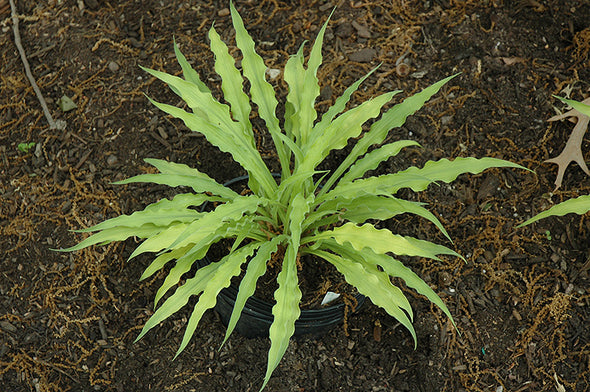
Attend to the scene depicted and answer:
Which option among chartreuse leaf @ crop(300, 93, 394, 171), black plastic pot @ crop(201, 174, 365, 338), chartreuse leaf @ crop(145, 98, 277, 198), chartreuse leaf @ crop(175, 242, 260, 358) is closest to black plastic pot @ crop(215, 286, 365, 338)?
black plastic pot @ crop(201, 174, 365, 338)

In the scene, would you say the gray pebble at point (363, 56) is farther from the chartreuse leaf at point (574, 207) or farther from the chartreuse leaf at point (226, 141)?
the chartreuse leaf at point (574, 207)

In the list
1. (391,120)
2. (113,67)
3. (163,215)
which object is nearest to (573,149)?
(391,120)

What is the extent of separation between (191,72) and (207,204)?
59 cm

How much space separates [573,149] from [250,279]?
5.80 ft

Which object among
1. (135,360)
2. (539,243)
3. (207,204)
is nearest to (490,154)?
(539,243)

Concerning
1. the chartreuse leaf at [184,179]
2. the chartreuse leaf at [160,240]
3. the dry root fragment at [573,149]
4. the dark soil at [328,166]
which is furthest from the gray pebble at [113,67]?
the dry root fragment at [573,149]

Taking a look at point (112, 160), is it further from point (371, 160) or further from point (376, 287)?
point (376, 287)

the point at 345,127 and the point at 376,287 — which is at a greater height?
the point at 345,127

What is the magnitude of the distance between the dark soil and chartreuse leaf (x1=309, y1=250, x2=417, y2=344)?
56 cm

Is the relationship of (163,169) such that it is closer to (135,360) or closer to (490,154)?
(135,360)

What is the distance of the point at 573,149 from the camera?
2.57 m

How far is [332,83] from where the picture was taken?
107 inches

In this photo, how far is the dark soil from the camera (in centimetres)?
229

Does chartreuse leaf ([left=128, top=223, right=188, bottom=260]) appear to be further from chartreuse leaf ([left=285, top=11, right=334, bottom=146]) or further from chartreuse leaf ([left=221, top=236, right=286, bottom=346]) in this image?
chartreuse leaf ([left=285, top=11, right=334, bottom=146])
